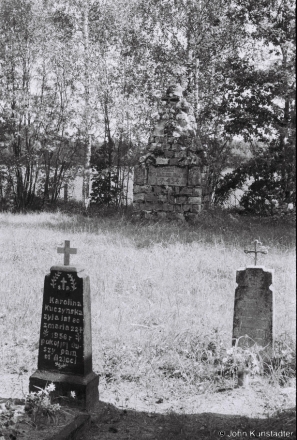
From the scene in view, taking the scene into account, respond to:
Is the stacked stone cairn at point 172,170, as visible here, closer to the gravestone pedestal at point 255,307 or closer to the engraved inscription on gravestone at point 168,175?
the engraved inscription on gravestone at point 168,175

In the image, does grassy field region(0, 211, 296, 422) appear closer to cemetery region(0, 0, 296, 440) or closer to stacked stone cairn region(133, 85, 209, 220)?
cemetery region(0, 0, 296, 440)

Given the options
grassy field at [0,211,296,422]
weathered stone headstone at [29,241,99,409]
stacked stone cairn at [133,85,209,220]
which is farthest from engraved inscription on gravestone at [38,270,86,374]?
stacked stone cairn at [133,85,209,220]

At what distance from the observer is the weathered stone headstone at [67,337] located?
4363mm

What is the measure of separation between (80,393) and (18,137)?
14053 millimetres

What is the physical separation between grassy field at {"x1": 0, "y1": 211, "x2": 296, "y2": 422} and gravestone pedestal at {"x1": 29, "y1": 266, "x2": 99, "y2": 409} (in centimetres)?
45

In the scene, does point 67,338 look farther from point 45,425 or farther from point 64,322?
point 45,425

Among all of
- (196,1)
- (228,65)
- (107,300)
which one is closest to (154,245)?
(107,300)

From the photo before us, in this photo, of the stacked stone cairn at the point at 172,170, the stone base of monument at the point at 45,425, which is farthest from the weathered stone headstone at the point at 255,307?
the stacked stone cairn at the point at 172,170

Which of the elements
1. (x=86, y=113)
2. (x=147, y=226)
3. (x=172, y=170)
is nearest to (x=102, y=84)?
(x=86, y=113)

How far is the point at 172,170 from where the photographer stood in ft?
47.5

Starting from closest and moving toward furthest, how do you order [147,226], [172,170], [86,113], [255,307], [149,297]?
1. [255,307]
2. [149,297]
3. [147,226]
4. [172,170]
5. [86,113]

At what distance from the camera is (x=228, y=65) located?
47.0ft

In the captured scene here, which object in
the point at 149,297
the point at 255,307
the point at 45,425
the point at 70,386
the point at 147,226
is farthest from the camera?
the point at 147,226

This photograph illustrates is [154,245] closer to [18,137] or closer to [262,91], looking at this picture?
[262,91]
